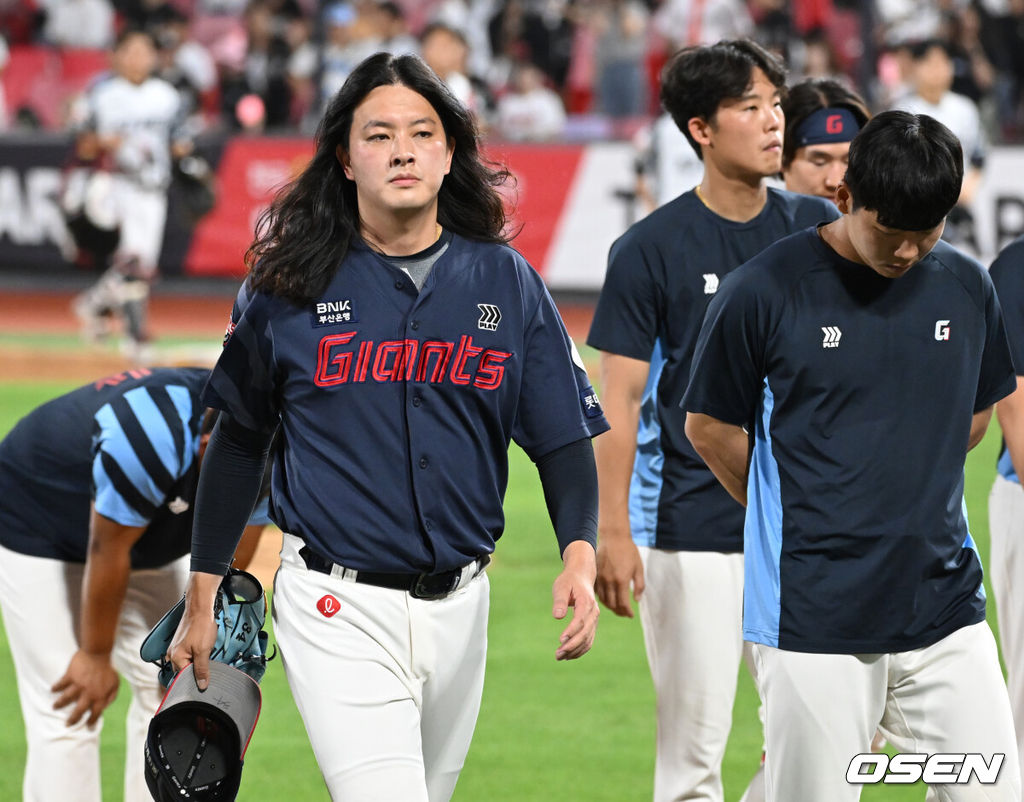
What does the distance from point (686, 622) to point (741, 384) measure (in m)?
1.27

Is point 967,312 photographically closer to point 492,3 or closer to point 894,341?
point 894,341

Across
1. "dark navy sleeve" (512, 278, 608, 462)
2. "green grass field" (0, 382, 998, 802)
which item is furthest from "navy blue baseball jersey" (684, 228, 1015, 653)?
"green grass field" (0, 382, 998, 802)

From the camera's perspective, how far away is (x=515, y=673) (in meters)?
7.06

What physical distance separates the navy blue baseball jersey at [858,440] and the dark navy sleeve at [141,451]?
1637 mm

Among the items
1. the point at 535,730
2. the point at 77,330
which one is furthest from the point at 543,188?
the point at 535,730

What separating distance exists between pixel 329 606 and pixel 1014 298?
2.38 meters

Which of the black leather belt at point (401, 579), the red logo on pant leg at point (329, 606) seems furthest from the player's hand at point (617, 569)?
the red logo on pant leg at point (329, 606)

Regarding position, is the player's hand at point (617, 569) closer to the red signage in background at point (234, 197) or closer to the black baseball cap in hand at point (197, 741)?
the black baseball cap in hand at point (197, 741)

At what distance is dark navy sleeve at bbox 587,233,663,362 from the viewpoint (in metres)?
4.67

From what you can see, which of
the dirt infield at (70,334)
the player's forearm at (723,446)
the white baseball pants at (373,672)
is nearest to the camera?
the white baseball pants at (373,672)

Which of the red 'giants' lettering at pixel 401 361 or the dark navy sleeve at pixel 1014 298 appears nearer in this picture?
the red 'giants' lettering at pixel 401 361

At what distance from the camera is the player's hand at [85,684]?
4.37m

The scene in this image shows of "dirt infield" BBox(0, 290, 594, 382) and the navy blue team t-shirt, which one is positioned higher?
the navy blue team t-shirt

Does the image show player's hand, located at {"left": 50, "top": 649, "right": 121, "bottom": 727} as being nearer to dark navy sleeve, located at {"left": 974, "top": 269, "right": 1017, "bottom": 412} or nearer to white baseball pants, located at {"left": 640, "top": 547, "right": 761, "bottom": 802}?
white baseball pants, located at {"left": 640, "top": 547, "right": 761, "bottom": 802}
